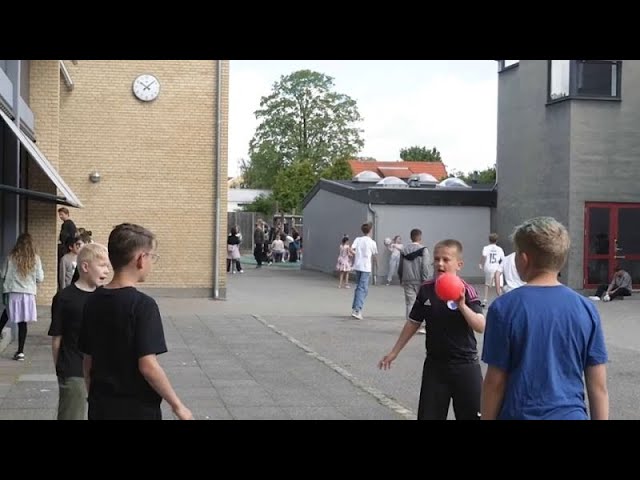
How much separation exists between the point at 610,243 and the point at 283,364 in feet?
53.7

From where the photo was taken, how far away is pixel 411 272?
48.3ft

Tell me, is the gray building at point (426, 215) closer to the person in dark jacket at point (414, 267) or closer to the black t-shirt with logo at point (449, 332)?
the person in dark jacket at point (414, 267)

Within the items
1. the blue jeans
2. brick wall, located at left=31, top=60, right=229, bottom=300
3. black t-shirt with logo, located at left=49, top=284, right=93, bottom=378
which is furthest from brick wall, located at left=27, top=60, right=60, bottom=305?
black t-shirt with logo, located at left=49, top=284, right=93, bottom=378

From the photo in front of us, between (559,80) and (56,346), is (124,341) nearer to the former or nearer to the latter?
(56,346)

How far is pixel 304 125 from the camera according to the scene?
247ft

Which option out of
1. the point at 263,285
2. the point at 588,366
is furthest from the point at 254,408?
the point at 263,285

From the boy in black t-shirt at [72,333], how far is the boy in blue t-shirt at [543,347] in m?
2.95

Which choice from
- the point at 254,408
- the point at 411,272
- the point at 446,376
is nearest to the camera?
the point at 446,376

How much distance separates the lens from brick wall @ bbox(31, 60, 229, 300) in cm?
2033

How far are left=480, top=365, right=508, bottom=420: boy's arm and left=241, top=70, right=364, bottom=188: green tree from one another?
70430 mm

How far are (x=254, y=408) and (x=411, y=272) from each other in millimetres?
6404

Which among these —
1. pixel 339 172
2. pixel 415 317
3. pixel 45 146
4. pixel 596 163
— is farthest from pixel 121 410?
pixel 339 172

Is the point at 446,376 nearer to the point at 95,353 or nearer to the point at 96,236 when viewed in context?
the point at 95,353

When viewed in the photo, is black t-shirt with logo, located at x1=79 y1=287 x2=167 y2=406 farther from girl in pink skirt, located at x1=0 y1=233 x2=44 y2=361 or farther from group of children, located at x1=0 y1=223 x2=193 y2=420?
girl in pink skirt, located at x1=0 y1=233 x2=44 y2=361
